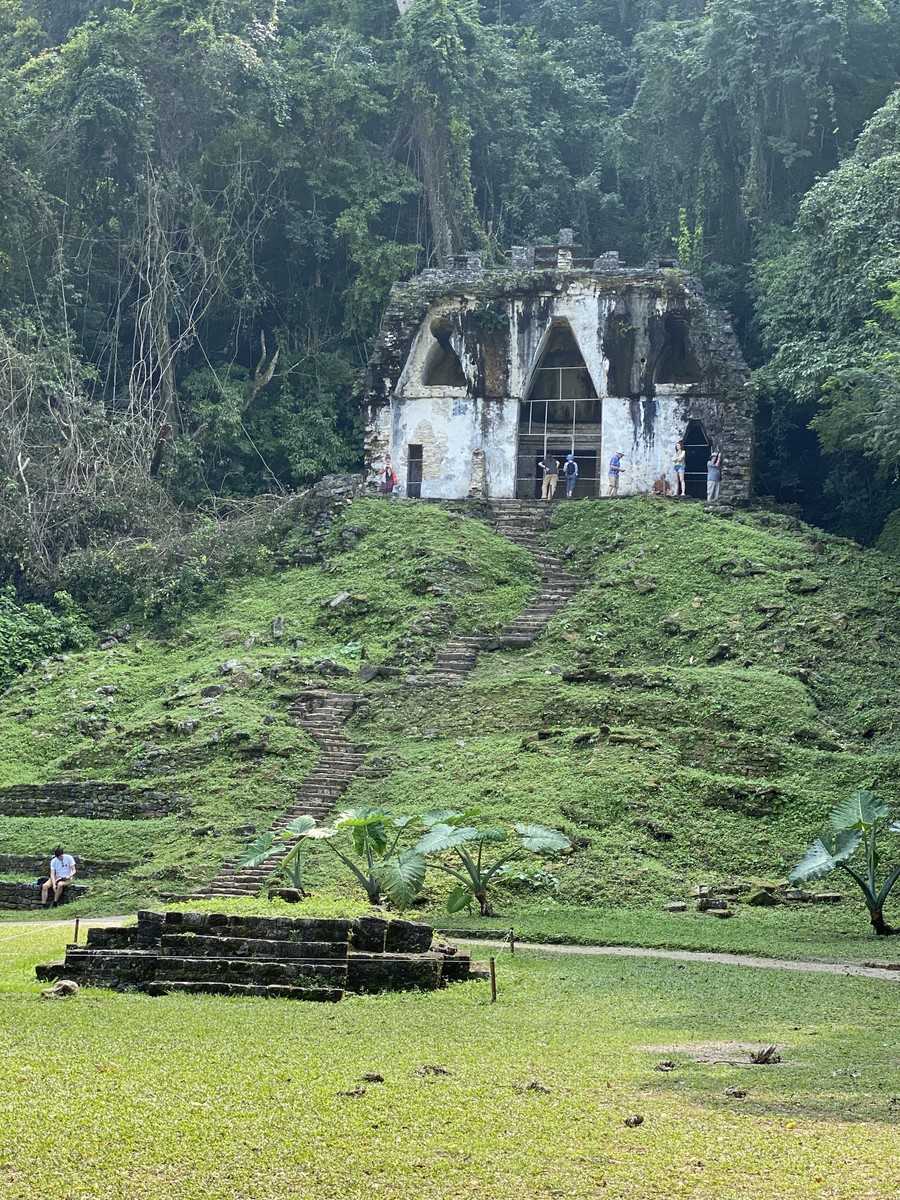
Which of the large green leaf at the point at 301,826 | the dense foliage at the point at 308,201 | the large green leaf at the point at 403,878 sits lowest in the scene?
the large green leaf at the point at 403,878

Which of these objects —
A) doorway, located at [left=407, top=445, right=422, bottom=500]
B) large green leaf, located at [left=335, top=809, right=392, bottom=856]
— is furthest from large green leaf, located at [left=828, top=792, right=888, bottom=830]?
doorway, located at [left=407, top=445, right=422, bottom=500]

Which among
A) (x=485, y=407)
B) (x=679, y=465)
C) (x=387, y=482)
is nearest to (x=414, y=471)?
(x=387, y=482)

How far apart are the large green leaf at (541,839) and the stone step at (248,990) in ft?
19.5

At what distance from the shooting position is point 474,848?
2077 centimetres

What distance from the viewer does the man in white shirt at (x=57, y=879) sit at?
68.0ft

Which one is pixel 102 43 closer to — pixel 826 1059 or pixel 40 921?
pixel 40 921

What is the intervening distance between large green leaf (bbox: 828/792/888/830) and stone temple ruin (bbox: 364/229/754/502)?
1952 centimetres

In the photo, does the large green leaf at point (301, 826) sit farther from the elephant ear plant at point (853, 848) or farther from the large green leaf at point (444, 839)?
the elephant ear plant at point (853, 848)

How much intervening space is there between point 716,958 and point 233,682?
12.9 meters

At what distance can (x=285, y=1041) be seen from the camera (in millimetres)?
10695

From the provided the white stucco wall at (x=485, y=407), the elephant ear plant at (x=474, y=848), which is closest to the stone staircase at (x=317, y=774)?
the elephant ear plant at (x=474, y=848)

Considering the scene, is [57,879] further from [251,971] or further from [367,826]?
[251,971]

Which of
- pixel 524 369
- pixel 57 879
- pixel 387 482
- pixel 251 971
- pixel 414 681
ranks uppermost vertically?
→ pixel 524 369

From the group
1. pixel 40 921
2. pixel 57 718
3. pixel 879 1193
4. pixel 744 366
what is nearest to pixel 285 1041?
pixel 879 1193
